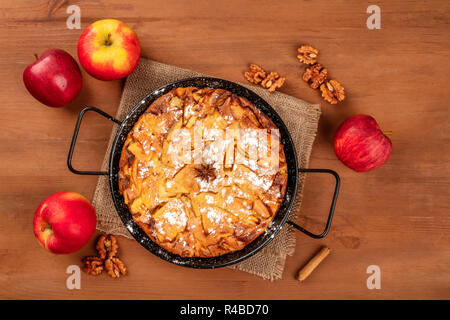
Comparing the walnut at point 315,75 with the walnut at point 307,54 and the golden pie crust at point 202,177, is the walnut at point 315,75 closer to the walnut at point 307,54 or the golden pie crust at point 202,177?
the walnut at point 307,54

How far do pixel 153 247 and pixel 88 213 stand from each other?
0.27m

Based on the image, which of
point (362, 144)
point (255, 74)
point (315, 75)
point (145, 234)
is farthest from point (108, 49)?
point (362, 144)

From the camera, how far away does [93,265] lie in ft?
4.60

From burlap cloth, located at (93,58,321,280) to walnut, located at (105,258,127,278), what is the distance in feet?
0.34

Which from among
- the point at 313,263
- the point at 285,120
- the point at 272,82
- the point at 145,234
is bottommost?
the point at 313,263

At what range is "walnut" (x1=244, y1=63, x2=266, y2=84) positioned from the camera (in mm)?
1422

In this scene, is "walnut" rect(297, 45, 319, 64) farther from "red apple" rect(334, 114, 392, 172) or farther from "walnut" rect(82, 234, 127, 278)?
"walnut" rect(82, 234, 127, 278)

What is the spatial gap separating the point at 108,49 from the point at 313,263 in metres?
1.07

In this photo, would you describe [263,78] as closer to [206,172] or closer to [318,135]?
[318,135]

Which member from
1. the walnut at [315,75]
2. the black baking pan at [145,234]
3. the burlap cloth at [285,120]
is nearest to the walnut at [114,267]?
the burlap cloth at [285,120]

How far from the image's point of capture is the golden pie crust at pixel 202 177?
1214mm

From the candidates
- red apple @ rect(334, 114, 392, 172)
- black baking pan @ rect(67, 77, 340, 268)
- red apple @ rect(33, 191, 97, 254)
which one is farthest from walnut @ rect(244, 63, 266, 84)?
red apple @ rect(33, 191, 97, 254)

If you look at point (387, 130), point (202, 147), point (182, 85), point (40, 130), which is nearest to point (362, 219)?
point (387, 130)

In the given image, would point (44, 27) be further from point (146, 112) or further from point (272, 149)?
point (272, 149)
